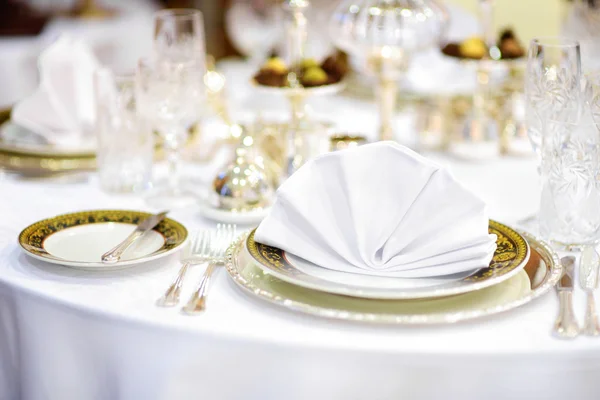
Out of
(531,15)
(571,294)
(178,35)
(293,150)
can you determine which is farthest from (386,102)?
(531,15)

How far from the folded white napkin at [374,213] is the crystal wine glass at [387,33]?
26.6 inches

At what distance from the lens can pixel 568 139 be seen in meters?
1.07

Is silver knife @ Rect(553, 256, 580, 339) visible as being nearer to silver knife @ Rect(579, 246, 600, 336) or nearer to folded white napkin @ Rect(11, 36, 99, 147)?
silver knife @ Rect(579, 246, 600, 336)

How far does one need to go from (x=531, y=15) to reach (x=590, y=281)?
2.12 m

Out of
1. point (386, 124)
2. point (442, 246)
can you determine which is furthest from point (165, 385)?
point (386, 124)

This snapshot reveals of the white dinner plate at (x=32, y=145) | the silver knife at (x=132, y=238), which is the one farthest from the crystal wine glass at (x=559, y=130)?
the white dinner plate at (x=32, y=145)

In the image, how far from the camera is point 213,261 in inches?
39.8

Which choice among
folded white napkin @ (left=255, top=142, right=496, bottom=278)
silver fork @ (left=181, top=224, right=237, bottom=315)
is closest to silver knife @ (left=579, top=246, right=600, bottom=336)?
folded white napkin @ (left=255, top=142, right=496, bottom=278)

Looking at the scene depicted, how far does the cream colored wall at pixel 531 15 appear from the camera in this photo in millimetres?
2832

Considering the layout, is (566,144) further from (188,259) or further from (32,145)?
(32,145)

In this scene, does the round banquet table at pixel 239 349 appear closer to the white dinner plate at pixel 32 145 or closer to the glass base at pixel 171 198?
the glass base at pixel 171 198

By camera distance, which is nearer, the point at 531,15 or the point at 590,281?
the point at 590,281

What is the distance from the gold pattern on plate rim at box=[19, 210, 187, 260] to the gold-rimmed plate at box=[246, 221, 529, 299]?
130mm

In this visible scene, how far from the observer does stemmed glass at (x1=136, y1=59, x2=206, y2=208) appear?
52.1 inches
